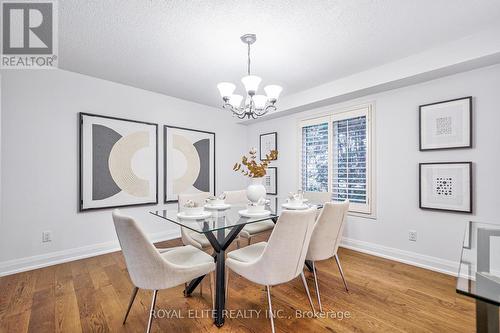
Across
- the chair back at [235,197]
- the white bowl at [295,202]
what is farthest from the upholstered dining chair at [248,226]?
the white bowl at [295,202]

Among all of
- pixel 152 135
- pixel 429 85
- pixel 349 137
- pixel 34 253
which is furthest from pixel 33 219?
pixel 429 85

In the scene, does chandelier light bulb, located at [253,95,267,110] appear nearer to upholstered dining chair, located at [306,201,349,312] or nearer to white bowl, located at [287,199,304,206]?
white bowl, located at [287,199,304,206]

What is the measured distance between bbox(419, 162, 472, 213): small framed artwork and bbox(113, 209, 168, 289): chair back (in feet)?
9.61

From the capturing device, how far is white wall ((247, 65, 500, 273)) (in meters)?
2.32

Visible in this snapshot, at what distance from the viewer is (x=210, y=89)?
353 centimetres

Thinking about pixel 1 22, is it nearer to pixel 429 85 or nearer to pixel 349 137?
pixel 349 137

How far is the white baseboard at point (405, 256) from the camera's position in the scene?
8.32ft

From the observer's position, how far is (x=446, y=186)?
100 inches

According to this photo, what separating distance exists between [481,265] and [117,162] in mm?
3792

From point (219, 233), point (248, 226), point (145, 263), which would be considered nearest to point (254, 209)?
point (219, 233)

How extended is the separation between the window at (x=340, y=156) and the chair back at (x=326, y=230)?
4.71 ft

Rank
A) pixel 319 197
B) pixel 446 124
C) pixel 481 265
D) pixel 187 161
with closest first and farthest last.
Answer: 1. pixel 481 265
2. pixel 446 124
3. pixel 319 197
4. pixel 187 161

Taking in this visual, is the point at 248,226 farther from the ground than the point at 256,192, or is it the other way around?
the point at 256,192

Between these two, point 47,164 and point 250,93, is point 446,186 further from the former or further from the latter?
point 47,164
